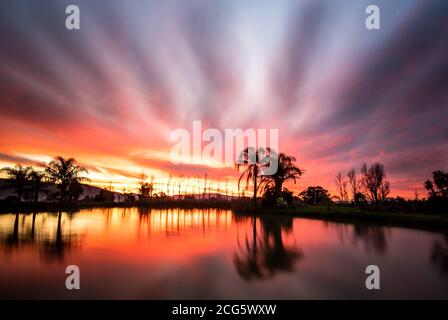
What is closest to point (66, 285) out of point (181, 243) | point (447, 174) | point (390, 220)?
point (181, 243)

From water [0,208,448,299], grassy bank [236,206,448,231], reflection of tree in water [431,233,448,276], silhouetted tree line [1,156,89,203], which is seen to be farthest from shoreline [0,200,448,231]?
water [0,208,448,299]

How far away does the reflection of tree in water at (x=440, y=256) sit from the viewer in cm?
754

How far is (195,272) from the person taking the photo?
6602 millimetres

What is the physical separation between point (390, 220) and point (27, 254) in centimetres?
2662

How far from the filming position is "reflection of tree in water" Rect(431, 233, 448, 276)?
7.54m

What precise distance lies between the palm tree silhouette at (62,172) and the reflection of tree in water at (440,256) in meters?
45.8

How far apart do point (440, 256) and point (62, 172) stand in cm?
4733

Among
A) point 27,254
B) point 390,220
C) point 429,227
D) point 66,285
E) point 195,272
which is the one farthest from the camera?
point 390,220

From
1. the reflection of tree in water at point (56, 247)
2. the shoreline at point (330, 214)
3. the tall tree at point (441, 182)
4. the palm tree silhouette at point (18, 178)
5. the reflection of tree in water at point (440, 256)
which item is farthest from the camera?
the palm tree silhouette at point (18, 178)

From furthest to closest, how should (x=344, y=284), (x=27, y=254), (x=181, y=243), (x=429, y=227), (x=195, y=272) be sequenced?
(x=429, y=227), (x=181, y=243), (x=27, y=254), (x=195, y=272), (x=344, y=284)

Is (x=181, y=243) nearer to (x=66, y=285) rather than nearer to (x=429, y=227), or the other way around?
(x=66, y=285)

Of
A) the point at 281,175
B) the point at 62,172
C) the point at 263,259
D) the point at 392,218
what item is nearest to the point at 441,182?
the point at 392,218

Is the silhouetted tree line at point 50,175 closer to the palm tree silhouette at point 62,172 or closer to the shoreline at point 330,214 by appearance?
the palm tree silhouette at point 62,172

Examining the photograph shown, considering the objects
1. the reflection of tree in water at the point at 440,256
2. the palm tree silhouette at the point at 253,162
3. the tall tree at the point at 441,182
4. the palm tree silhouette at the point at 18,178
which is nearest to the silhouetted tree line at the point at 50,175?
the palm tree silhouette at the point at 18,178
